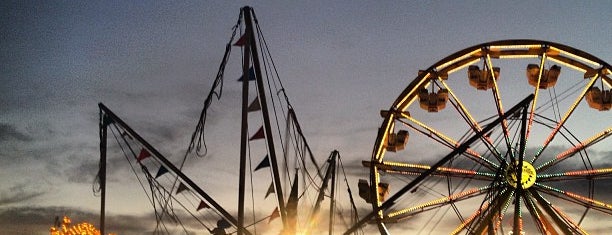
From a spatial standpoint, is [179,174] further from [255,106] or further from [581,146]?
[581,146]

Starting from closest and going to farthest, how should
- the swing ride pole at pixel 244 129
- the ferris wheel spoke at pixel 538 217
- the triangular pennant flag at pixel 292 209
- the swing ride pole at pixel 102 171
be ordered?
the swing ride pole at pixel 244 129
the triangular pennant flag at pixel 292 209
the swing ride pole at pixel 102 171
the ferris wheel spoke at pixel 538 217

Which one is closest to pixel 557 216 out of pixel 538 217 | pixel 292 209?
pixel 538 217

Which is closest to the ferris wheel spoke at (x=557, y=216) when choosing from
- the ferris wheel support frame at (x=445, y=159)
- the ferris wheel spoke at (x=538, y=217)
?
the ferris wheel spoke at (x=538, y=217)

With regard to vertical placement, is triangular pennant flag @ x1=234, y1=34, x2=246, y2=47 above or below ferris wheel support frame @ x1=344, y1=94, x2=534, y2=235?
above

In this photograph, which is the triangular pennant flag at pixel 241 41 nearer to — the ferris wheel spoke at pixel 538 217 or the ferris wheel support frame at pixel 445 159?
the ferris wheel support frame at pixel 445 159

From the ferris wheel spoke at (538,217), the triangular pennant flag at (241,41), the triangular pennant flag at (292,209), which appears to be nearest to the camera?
the triangular pennant flag at (241,41)

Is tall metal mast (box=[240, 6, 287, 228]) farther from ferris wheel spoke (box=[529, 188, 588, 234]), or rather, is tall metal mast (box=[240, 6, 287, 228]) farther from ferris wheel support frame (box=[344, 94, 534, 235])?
ferris wheel spoke (box=[529, 188, 588, 234])

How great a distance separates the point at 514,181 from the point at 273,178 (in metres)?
13.4

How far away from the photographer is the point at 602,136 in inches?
1057

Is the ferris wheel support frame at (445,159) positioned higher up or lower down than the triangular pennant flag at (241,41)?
lower down

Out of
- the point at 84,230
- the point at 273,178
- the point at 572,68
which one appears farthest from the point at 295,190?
the point at 84,230

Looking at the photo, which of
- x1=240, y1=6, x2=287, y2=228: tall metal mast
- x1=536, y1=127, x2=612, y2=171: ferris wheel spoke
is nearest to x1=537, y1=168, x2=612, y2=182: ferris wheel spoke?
x1=536, y1=127, x2=612, y2=171: ferris wheel spoke

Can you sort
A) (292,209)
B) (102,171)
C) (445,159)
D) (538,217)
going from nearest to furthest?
(445,159)
(292,209)
(102,171)
(538,217)

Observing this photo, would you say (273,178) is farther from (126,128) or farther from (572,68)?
(572,68)
